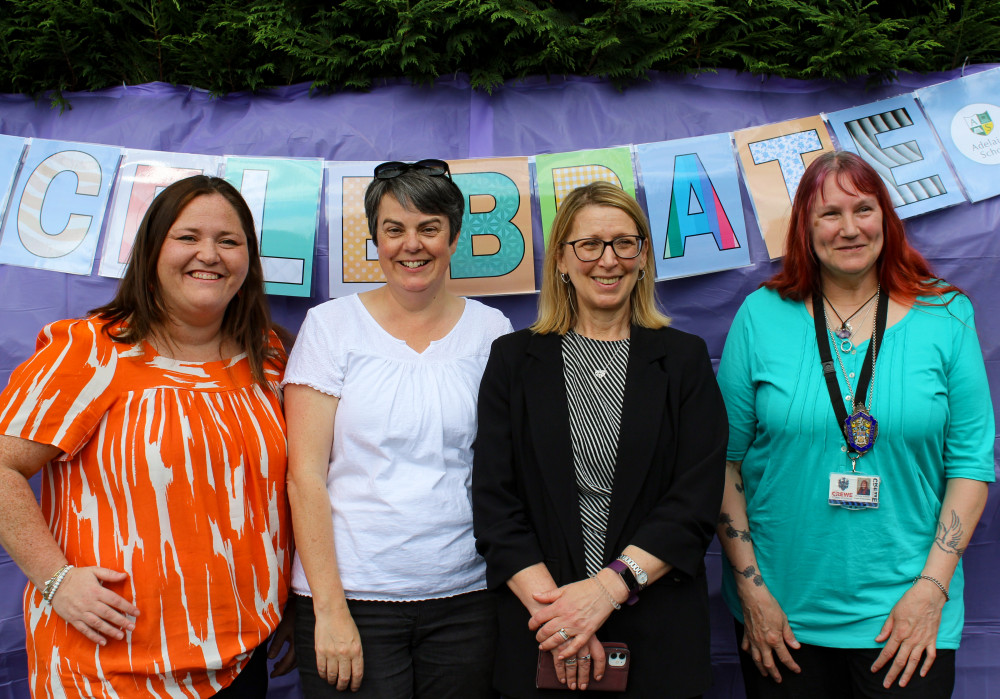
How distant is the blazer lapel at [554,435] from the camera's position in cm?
168

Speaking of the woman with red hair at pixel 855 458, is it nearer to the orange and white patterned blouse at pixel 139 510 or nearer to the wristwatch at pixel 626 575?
the wristwatch at pixel 626 575

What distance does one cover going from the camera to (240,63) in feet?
8.77

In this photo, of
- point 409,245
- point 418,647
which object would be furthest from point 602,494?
point 409,245

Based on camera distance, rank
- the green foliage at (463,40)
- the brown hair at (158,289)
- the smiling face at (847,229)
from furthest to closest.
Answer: the green foliage at (463,40)
the smiling face at (847,229)
the brown hair at (158,289)

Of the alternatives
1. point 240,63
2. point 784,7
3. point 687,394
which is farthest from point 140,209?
point 784,7

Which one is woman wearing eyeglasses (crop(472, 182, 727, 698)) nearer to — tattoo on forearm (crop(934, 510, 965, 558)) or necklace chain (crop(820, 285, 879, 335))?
necklace chain (crop(820, 285, 879, 335))

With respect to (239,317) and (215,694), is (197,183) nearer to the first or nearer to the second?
(239,317)

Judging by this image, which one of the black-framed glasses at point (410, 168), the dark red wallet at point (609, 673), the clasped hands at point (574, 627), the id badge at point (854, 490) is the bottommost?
the dark red wallet at point (609, 673)

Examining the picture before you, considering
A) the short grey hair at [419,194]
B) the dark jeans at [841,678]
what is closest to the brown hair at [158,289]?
the short grey hair at [419,194]

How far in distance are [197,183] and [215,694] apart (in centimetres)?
132

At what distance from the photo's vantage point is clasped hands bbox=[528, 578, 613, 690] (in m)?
1.60

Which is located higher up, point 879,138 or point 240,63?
point 240,63

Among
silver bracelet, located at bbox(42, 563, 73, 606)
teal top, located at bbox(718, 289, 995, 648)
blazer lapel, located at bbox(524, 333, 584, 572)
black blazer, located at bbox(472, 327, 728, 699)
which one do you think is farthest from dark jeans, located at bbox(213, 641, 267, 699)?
teal top, located at bbox(718, 289, 995, 648)

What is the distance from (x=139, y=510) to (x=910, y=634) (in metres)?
1.93
